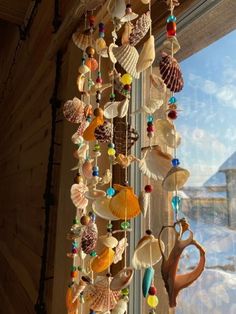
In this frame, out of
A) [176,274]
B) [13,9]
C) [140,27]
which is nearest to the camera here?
[176,274]

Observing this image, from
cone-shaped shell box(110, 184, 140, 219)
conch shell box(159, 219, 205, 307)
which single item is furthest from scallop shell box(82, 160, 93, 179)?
conch shell box(159, 219, 205, 307)

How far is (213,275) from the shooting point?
421 mm

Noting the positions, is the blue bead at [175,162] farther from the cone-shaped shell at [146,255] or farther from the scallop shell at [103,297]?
the scallop shell at [103,297]

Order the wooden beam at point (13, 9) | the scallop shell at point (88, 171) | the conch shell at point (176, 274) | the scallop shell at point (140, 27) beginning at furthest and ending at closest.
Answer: the wooden beam at point (13, 9) < the scallop shell at point (88, 171) < the scallop shell at point (140, 27) < the conch shell at point (176, 274)

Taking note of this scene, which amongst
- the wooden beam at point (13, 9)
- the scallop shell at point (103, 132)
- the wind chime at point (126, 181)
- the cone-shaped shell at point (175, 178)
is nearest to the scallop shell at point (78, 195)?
the wind chime at point (126, 181)

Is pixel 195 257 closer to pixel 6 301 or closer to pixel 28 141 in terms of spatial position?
pixel 28 141

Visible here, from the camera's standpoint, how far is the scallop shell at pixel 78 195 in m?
0.52

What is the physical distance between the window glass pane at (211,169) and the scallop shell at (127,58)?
0.50 feet

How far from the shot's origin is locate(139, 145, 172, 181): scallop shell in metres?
0.36

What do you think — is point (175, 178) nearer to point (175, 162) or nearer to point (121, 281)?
point (175, 162)

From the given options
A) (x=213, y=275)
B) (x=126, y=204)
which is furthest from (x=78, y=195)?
(x=213, y=275)

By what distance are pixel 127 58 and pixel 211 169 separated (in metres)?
0.21

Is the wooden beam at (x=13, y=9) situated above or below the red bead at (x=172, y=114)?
above

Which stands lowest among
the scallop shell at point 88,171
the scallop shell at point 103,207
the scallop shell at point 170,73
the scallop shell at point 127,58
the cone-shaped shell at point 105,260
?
the cone-shaped shell at point 105,260
